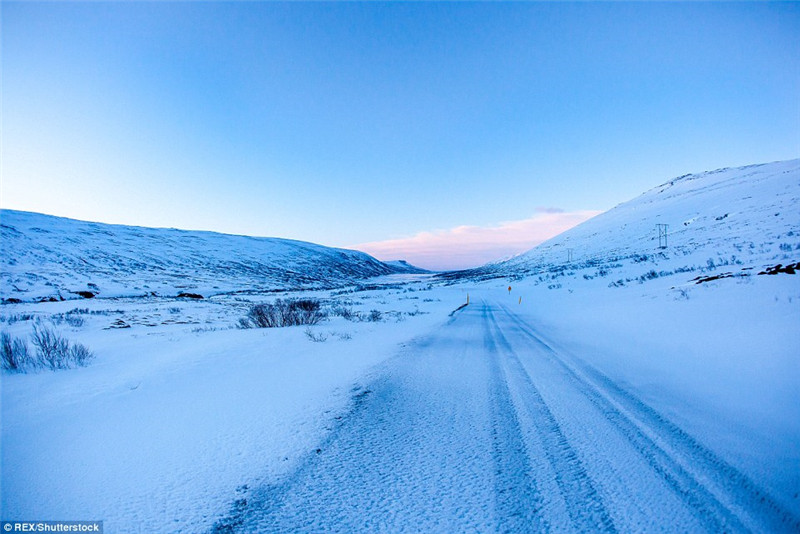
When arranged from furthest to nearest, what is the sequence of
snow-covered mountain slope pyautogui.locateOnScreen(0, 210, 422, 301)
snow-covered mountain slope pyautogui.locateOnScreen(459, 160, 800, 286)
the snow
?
snow-covered mountain slope pyautogui.locateOnScreen(0, 210, 422, 301)
snow-covered mountain slope pyautogui.locateOnScreen(459, 160, 800, 286)
the snow

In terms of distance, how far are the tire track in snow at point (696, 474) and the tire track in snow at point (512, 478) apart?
2.95ft

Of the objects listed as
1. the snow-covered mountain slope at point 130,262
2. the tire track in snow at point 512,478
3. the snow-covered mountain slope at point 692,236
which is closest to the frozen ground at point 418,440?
the tire track in snow at point 512,478

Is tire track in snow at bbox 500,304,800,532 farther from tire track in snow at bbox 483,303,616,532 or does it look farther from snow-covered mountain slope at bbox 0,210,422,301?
snow-covered mountain slope at bbox 0,210,422,301

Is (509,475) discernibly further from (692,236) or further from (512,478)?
(692,236)

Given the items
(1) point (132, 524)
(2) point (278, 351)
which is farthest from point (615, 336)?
(1) point (132, 524)

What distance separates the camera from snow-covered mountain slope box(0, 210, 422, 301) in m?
38.1

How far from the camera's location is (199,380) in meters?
4.78

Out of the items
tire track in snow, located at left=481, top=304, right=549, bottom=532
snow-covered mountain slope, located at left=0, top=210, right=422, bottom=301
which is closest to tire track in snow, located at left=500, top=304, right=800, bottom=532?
tire track in snow, located at left=481, top=304, right=549, bottom=532

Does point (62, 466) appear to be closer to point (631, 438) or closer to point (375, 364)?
point (375, 364)

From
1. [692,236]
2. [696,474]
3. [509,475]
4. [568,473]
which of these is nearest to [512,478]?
[509,475]

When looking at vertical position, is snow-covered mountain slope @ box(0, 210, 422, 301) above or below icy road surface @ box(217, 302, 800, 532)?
above

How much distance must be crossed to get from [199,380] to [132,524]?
10.3 ft

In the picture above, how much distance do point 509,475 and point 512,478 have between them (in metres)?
0.04

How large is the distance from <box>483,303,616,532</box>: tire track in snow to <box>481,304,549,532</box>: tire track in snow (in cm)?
18
